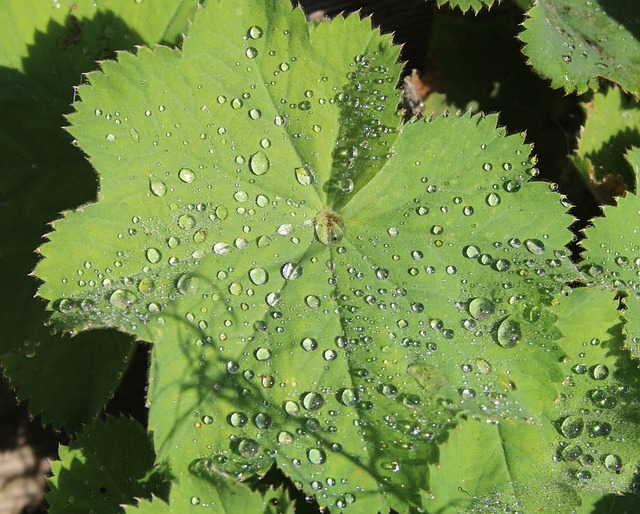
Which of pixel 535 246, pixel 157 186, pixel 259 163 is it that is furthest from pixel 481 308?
pixel 157 186

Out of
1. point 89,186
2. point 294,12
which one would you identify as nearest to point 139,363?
point 89,186

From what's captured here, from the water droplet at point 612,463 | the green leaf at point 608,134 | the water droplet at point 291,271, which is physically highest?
the green leaf at point 608,134

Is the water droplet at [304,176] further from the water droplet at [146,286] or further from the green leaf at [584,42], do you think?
the green leaf at [584,42]

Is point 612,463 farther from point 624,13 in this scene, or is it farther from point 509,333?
point 624,13

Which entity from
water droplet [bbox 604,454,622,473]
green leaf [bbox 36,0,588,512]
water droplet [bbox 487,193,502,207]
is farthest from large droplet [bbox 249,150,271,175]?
water droplet [bbox 604,454,622,473]

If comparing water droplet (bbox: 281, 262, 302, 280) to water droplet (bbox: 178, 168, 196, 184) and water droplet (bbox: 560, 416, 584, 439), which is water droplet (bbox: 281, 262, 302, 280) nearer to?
water droplet (bbox: 178, 168, 196, 184)

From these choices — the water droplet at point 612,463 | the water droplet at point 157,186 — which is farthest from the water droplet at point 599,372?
the water droplet at point 157,186

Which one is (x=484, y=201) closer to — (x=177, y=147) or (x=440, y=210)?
(x=440, y=210)
